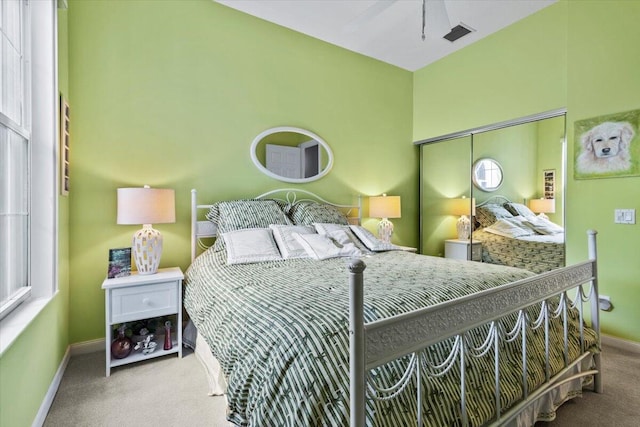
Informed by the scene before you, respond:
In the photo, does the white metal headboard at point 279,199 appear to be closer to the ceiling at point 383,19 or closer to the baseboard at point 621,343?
the ceiling at point 383,19

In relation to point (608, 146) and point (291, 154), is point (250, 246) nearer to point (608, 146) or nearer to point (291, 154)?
point (291, 154)

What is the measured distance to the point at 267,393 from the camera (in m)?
1.03

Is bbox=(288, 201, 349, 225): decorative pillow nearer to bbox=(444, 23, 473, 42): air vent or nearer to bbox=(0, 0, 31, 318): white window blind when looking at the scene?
bbox=(0, 0, 31, 318): white window blind

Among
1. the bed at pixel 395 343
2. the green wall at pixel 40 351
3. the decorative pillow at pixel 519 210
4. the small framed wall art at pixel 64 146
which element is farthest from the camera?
the decorative pillow at pixel 519 210

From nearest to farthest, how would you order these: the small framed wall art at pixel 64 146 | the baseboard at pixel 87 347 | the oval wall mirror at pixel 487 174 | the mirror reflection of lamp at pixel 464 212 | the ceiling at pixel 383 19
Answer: the small framed wall art at pixel 64 146 → the baseboard at pixel 87 347 → the ceiling at pixel 383 19 → the oval wall mirror at pixel 487 174 → the mirror reflection of lamp at pixel 464 212

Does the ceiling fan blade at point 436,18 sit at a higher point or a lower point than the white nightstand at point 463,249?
higher

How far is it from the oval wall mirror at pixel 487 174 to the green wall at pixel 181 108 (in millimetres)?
1284

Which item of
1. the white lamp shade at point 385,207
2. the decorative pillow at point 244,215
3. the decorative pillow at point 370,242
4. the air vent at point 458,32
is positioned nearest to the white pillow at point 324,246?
the decorative pillow at point 370,242

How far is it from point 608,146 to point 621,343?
1566 mm

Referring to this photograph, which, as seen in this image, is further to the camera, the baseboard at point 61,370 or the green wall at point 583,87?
the green wall at point 583,87

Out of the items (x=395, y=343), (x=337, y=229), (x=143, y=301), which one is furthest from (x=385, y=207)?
(x=395, y=343)

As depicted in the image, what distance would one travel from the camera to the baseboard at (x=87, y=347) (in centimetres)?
234

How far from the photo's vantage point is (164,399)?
1.82 metres

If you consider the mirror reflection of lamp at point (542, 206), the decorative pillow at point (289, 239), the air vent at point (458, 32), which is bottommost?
the decorative pillow at point (289, 239)
